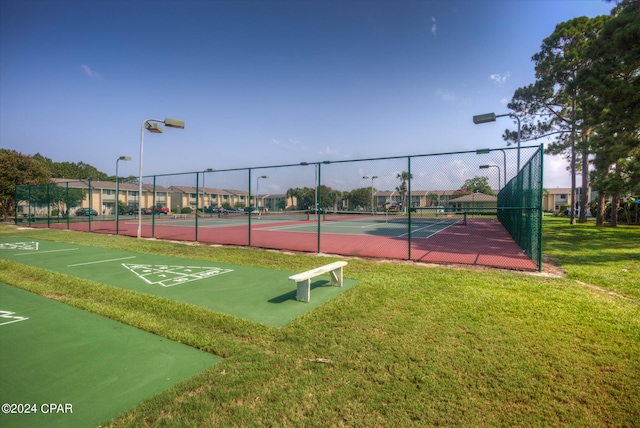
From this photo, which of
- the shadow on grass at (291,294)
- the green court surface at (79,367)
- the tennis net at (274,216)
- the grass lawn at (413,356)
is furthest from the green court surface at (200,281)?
the tennis net at (274,216)

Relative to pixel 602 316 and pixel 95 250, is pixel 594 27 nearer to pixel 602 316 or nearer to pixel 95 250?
pixel 602 316

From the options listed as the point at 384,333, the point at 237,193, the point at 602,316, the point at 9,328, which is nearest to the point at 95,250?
the point at 9,328

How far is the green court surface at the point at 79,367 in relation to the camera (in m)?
2.54

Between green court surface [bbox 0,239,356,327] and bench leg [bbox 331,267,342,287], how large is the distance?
0.44ft

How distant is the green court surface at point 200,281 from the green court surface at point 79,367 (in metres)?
1.27

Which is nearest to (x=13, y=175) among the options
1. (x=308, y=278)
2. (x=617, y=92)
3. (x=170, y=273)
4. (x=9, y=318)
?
(x=170, y=273)

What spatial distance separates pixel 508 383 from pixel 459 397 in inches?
23.6

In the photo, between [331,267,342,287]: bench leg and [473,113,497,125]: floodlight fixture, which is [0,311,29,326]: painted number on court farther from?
[473,113,497,125]: floodlight fixture

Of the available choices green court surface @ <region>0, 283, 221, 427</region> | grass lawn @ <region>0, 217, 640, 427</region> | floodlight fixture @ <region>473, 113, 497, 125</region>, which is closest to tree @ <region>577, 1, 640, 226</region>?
floodlight fixture @ <region>473, 113, 497, 125</region>

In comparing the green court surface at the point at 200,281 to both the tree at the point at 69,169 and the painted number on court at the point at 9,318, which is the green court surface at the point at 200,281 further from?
the tree at the point at 69,169

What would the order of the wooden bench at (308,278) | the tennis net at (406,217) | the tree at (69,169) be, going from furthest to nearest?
the tree at (69,169), the tennis net at (406,217), the wooden bench at (308,278)

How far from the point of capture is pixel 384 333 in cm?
396

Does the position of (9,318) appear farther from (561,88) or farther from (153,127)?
(561,88)

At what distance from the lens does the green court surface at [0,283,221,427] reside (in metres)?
2.54
